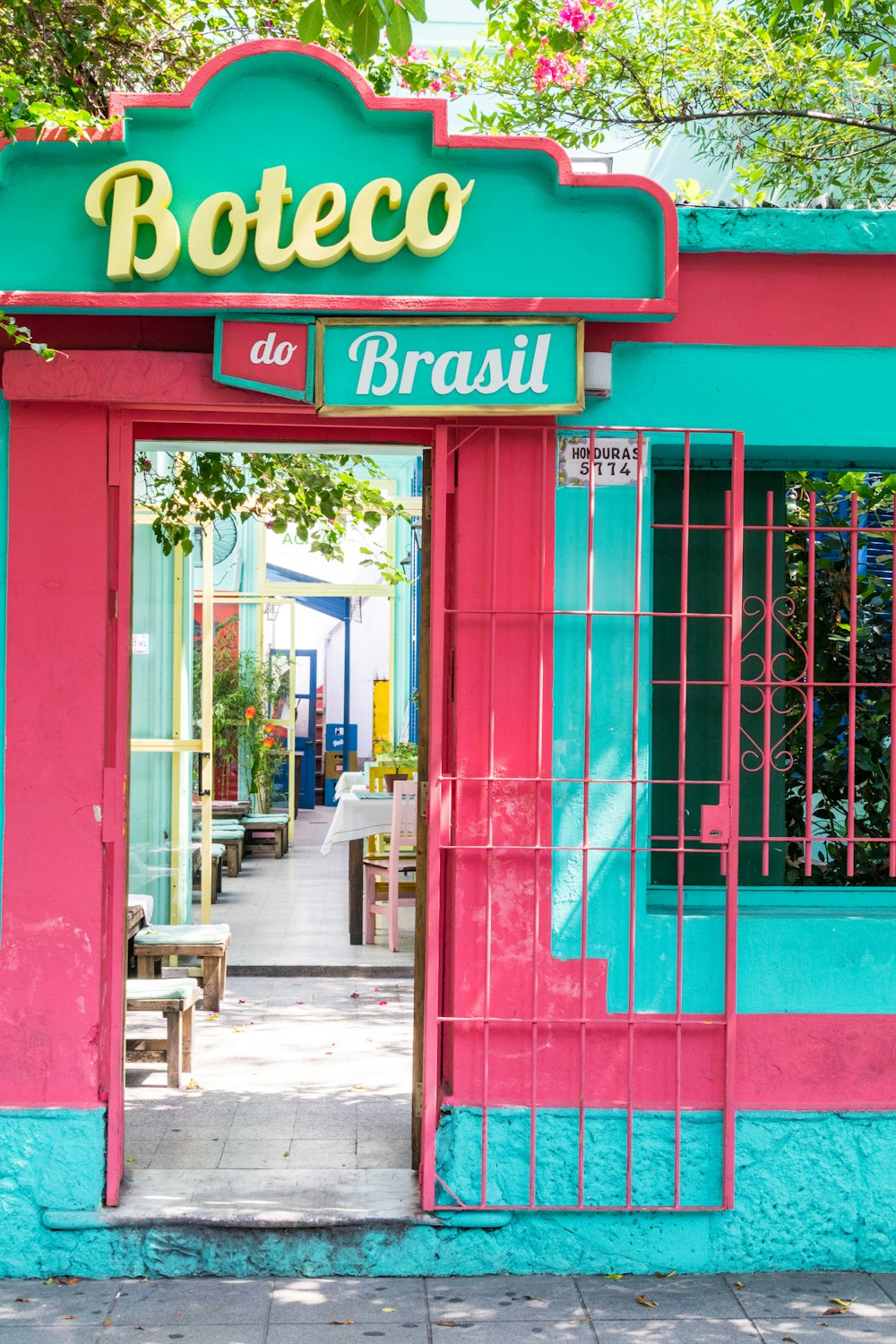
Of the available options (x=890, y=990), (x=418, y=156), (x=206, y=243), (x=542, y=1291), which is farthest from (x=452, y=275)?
(x=542, y=1291)

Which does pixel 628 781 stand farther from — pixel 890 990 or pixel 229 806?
pixel 229 806

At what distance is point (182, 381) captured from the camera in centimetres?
442

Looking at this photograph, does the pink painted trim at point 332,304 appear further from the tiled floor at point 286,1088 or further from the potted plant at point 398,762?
the potted plant at point 398,762

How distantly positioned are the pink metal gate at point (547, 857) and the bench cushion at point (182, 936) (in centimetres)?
283

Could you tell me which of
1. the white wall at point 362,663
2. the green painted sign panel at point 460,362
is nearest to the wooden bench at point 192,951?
the green painted sign panel at point 460,362

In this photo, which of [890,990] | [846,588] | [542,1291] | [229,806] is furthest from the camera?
[229,806]

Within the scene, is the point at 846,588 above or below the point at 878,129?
below

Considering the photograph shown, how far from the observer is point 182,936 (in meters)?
7.18

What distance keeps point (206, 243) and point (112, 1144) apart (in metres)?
2.96

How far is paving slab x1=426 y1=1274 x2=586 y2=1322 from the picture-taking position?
160 inches

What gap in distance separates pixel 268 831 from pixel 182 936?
7.03m

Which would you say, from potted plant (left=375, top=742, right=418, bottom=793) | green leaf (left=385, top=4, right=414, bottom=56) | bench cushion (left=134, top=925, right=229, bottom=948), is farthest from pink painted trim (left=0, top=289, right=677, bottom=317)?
potted plant (left=375, top=742, right=418, bottom=793)

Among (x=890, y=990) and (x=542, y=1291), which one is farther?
(x=890, y=990)

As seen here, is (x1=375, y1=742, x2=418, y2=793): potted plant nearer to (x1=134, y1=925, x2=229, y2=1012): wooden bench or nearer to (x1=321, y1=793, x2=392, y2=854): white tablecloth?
(x1=321, y1=793, x2=392, y2=854): white tablecloth
